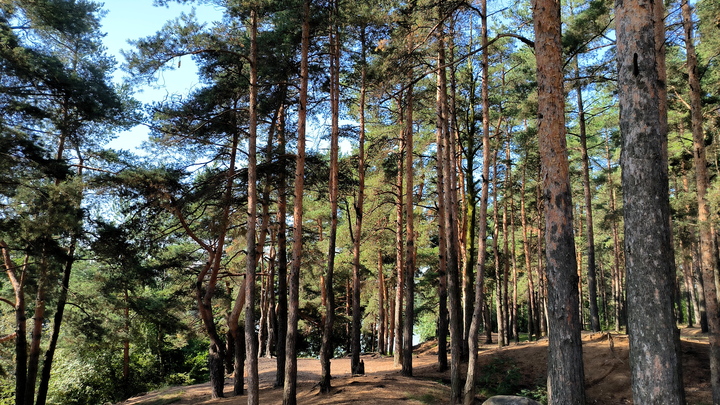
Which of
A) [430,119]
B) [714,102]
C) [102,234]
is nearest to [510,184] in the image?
[430,119]

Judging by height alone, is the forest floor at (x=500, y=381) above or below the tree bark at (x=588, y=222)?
below

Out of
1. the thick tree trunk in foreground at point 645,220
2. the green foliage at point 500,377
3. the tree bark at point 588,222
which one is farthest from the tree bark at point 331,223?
the tree bark at point 588,222

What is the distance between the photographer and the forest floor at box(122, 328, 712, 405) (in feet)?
36.6

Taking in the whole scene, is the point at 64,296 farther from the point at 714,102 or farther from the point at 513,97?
the point at 714,102

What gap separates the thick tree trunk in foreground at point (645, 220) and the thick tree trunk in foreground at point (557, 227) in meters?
1.31

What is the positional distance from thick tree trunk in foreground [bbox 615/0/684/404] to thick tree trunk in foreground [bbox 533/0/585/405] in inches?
51.7

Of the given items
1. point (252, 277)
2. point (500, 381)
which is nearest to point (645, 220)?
point (252, 277)

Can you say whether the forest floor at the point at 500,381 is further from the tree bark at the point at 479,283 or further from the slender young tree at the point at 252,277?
the slender young tree at the point at 252,277

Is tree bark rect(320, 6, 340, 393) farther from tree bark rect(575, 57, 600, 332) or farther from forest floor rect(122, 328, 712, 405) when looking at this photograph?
tree bark rect(575, 57, 600, 332)

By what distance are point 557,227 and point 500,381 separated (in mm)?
10742

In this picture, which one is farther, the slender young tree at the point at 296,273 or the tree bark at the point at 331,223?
the tree bark at the point at 331,223

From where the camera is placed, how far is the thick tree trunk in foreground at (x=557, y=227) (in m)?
5.62

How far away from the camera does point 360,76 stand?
1462 cm

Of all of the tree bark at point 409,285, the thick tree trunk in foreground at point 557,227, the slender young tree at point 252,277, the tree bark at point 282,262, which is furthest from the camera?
the tree bark at point 409,285
